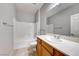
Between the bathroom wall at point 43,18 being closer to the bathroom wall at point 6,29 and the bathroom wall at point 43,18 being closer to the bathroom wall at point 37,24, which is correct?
the bathroom wall at point 37,24

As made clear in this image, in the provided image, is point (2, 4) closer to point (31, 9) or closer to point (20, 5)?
point (20, 5)

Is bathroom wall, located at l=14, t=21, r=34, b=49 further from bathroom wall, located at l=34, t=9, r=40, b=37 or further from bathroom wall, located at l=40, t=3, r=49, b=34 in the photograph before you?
bathroom wall, located at l=40, t=3, r=49, b=34

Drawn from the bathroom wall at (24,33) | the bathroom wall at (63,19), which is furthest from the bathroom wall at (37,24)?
the bathroom wall at (63,19)

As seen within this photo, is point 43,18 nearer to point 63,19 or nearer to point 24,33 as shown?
point 63,19

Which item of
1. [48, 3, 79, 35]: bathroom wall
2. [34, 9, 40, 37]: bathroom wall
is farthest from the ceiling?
[48, 3, 79, 35]: bathroom wall

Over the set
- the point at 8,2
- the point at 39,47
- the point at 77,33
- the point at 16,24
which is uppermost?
the point at 8,2

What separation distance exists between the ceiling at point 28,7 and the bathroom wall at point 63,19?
0.41 metres

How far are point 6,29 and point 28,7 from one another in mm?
565

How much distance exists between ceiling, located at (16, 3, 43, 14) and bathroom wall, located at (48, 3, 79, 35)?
414 millimetres

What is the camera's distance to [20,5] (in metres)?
1.53

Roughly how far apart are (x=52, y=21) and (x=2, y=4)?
3.32 feet

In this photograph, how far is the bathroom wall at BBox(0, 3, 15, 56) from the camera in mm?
1484

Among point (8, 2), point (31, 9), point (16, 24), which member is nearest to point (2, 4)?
point (8, 2)

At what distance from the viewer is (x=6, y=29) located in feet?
5.31
